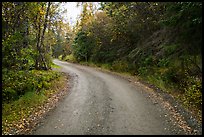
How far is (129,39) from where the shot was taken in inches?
861

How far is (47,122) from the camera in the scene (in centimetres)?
870

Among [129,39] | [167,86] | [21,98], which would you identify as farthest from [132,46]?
[21,98]

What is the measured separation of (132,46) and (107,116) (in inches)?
516

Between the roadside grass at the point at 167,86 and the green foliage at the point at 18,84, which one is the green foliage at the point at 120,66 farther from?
the green foliage at the point at 18,84

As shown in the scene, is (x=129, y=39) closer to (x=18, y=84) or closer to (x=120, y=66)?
(x=120, y=66)

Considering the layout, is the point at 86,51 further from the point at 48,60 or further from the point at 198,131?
the point at 198,131

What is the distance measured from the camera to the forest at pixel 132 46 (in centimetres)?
983

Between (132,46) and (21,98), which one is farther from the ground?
(132,46)

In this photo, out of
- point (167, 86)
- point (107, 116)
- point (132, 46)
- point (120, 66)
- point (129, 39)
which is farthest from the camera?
point (120, 66)

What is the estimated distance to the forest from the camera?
32.2 ft

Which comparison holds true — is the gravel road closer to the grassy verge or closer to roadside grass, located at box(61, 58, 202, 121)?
the grassy verge

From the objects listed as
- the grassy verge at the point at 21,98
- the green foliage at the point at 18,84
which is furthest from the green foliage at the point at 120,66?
the green foliage at the point at 18,84

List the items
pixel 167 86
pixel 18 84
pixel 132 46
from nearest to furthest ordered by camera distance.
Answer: pixel 18 84 < pixel 167 86 < pixel 132 46

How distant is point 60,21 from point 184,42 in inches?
533
